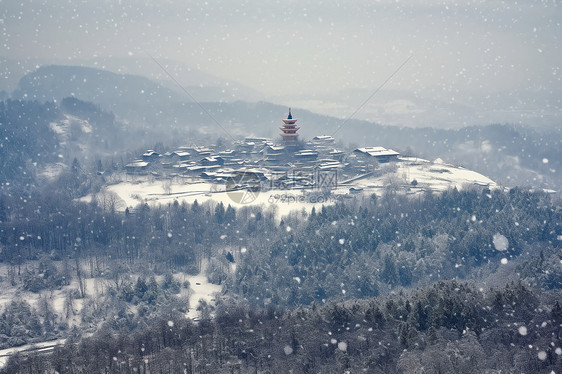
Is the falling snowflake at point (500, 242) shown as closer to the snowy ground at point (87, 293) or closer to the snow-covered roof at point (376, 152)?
the snow-covered roof at point (376, 152)

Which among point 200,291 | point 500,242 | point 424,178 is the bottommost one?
point 200,291

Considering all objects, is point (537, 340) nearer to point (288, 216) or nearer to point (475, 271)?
point (475, 271)

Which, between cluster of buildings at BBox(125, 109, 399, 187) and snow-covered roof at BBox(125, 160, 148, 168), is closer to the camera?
cluster of buildings at BBox(125, 109, 399, 187)

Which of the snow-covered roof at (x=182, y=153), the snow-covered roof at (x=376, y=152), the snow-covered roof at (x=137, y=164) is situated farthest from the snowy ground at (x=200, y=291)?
the snow-covered roof at (x=376, y=152)

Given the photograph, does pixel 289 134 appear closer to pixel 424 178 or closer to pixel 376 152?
pixel 376 152

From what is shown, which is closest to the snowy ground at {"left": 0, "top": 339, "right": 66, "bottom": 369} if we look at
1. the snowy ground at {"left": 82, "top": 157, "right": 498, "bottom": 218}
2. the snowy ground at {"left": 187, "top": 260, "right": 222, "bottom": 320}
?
the snowy ground at {"left": 187, "top": 260, "right": 222, "bottom": 320}

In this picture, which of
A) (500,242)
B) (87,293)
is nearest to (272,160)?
(500,242)

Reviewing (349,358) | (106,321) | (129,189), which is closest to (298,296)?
(106,321)

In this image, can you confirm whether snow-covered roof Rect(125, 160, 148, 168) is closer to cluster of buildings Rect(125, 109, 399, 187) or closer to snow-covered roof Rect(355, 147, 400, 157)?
cluster of buildings Rect(125, 109, 399, 187)
